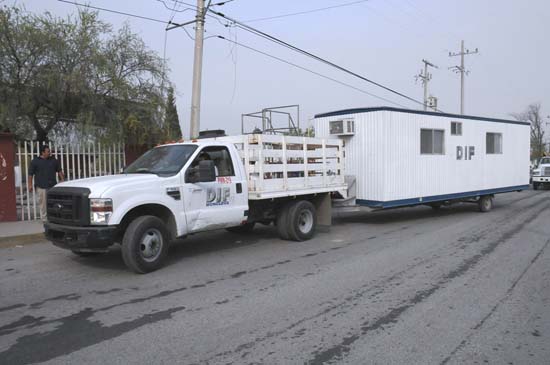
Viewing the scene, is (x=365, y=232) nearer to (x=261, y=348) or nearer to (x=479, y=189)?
(x=479, y=189)

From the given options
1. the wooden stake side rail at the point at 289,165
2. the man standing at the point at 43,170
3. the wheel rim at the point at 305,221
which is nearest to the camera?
the wooden stake side rail at the point at 289,165

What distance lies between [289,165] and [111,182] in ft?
12.1

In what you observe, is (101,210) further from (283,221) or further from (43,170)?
(43,170)

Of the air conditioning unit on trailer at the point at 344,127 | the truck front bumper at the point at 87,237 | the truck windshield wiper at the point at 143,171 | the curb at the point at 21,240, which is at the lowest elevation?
the curb at the point at 21,240

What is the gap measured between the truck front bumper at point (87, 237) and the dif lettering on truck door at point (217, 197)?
1.34m

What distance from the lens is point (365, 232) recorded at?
34.6 ft

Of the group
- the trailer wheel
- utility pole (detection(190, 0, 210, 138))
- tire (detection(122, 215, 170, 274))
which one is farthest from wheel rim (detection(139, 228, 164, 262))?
the trailer wheel

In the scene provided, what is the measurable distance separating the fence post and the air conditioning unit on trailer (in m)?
8.15

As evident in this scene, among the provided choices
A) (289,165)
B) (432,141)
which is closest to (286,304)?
(289,165)

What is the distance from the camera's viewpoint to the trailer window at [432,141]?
39.8 feet

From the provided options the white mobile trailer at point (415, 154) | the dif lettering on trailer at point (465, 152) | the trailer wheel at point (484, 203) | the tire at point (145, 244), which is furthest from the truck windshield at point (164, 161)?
the trailer wheel at point (484, 203)

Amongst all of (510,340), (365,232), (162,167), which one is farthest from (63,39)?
(510,340)

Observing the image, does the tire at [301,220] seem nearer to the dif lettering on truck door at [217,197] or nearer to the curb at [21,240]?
the dif lettering on truck door at [217,197]

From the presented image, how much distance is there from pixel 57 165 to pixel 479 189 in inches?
482
